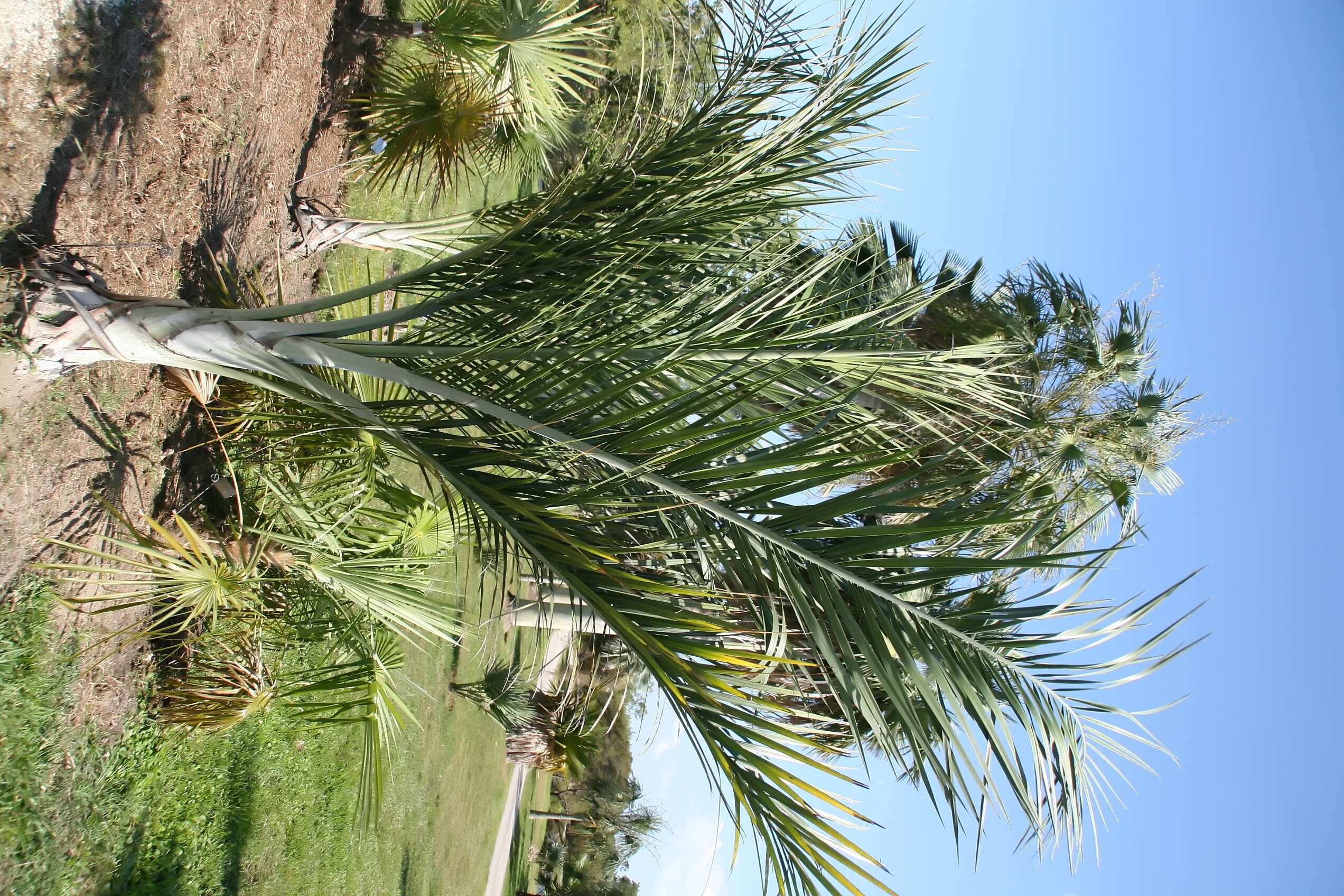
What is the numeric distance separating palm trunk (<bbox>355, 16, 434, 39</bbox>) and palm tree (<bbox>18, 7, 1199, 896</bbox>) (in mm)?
3651

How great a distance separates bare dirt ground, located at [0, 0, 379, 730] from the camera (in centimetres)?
310

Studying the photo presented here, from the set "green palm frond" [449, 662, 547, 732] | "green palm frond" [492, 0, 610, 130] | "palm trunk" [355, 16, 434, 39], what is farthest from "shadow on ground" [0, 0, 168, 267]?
"green palm frond" [449, 662, 547, 732]

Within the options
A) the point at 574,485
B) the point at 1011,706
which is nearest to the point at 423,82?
the point at 574,485

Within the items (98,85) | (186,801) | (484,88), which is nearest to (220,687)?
(186,801)

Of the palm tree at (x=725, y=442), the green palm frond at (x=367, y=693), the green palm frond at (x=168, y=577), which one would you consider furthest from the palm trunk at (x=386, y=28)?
the green palm frond at (x=367, y=693)

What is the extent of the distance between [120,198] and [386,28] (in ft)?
10.8

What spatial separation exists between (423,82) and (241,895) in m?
5.06

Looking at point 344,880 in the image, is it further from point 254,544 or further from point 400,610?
point 400,610

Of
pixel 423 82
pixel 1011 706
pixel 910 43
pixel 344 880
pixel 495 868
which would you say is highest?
pixel 423 82

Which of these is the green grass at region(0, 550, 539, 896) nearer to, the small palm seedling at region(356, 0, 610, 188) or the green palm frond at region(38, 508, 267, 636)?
the green palm frond at region(38, 508, 267, 636)

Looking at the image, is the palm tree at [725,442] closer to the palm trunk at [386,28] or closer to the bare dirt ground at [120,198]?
the bare dirt ground at [120,198]

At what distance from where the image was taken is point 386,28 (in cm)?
600

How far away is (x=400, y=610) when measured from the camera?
3.33 m

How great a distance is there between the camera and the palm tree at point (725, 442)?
6.82 ft
